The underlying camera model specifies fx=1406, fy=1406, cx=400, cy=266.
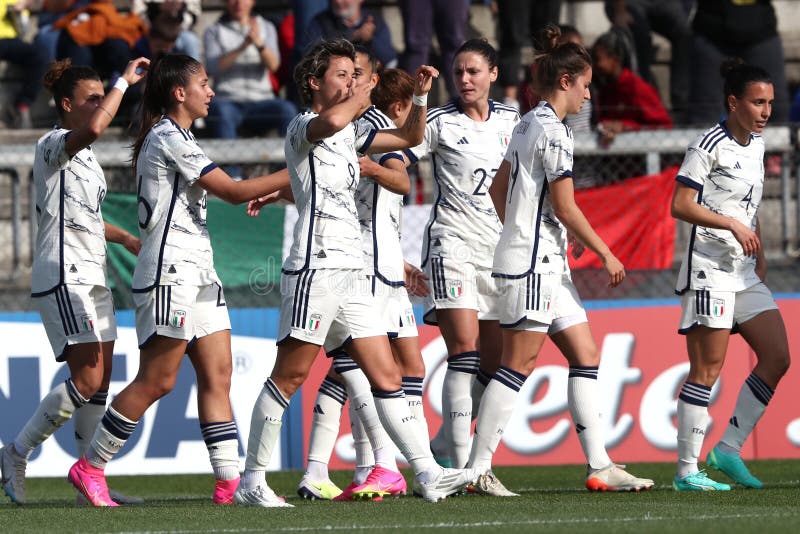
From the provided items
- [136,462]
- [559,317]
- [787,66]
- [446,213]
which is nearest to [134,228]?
[136,462]

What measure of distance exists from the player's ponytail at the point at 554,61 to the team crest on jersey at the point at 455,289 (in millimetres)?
1093

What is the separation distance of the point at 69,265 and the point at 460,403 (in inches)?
84.4

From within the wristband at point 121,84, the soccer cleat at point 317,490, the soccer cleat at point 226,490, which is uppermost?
the wristband at point 121,84

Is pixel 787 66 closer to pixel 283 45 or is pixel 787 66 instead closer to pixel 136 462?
pixel 283 45

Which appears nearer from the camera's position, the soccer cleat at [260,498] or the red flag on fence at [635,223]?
the soccer cleat at [260,498]

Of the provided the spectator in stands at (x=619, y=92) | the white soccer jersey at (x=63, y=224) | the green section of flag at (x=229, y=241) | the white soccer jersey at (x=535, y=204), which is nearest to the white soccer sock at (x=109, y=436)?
the white soccer jersey at (x=63, y=224)

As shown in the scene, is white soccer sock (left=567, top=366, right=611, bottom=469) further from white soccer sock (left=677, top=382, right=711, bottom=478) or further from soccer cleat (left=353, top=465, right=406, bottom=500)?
soccer cleat (left=353, top=465, right=406, bottom=500)

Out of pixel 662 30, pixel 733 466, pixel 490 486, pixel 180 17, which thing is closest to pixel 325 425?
pixel 490 486

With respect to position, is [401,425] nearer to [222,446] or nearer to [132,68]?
[222,446]

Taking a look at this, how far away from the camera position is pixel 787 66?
45.5ft

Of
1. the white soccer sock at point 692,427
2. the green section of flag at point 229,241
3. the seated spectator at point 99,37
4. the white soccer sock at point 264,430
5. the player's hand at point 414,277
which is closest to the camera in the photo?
the white soccer sock at point 264,430

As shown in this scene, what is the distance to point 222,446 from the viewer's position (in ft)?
22.0

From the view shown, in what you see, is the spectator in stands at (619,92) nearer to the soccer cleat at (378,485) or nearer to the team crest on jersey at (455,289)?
the team crest on jersey at (455,289)

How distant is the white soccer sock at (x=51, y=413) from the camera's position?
7.11 meters
